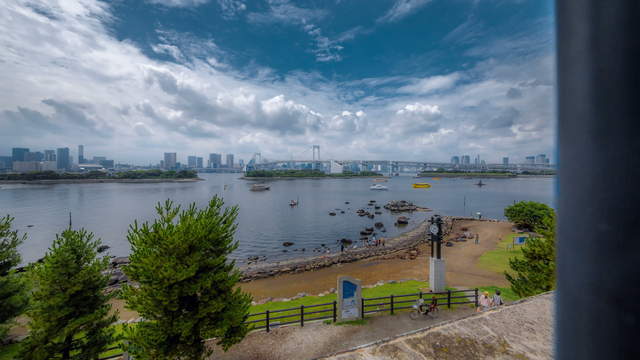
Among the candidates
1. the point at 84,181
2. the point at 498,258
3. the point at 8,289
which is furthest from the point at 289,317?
the point at 84,181

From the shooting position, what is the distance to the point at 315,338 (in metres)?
9.24

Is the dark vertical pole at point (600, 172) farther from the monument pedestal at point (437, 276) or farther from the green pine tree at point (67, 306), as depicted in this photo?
the monument pedestal at point (437, 276)

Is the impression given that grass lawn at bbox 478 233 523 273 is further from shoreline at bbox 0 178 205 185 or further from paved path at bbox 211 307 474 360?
shoreline at bbox 0 178 205 185

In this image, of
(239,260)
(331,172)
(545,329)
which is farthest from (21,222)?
(331,172)

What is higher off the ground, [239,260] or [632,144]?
[632,144]

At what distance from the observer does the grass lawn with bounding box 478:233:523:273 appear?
771 inches

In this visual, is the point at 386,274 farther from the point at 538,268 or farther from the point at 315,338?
the point at 315,338

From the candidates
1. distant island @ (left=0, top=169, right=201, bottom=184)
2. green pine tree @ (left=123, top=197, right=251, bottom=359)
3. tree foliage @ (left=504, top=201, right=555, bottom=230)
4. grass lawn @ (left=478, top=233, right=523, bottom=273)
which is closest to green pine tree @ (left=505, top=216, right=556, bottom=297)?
grass lawn @ (left=478, top=233, right=523, bottom=273)

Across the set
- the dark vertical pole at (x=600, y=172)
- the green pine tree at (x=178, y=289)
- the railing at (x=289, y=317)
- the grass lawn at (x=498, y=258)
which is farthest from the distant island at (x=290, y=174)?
the dark vertical pole at (x=600, y=172)

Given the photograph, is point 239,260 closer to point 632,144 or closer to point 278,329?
point 278,329

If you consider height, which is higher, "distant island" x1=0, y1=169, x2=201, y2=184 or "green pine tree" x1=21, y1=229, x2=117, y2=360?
"distant island" x1=0, y1=169, x2=201, y2=184

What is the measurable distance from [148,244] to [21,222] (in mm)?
49885

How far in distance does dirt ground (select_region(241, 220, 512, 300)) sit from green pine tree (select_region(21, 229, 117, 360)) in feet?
33.8

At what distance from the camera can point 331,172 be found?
184750 millimetres
